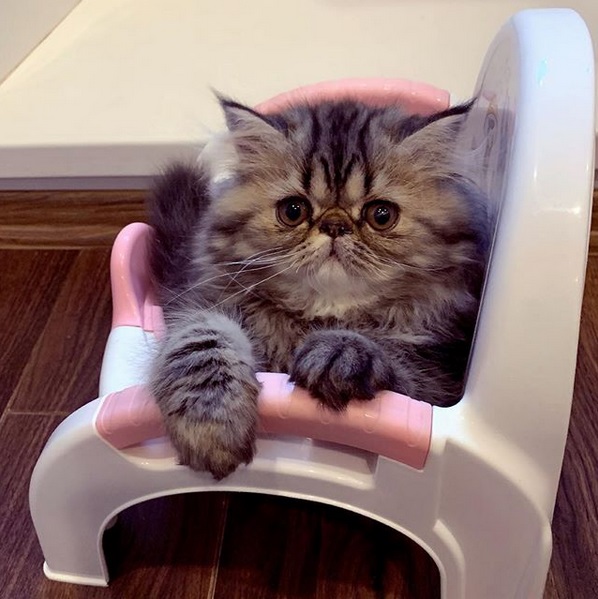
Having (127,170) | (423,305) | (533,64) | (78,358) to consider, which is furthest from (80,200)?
(533,64)

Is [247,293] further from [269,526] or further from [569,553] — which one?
[569,553]

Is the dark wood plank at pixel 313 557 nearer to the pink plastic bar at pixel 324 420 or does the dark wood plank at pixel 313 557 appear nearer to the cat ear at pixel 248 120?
the pink plastic bar at pixel 324 420

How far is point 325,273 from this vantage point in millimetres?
Answer: 806

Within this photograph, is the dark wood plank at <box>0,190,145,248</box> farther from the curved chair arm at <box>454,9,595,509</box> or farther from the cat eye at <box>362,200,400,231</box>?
the curved chair arm at <box>454,9,595,509</box>

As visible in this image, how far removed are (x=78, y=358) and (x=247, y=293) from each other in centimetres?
60

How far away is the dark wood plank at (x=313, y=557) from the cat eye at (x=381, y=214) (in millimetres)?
503

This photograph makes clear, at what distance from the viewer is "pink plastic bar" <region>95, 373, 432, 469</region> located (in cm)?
72

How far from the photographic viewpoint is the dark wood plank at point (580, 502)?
102 cm

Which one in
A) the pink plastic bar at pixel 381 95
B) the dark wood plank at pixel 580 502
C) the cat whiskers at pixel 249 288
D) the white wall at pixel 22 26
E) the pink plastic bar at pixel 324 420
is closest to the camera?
the pink plastic bar at pixel 324 420

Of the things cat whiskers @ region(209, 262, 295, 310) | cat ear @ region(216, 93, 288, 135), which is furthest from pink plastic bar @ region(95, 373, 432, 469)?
cat ear @ region(216, 93, 288, 135)

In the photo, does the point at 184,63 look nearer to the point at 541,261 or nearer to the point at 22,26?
the point at 22,26

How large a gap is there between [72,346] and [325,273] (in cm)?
76

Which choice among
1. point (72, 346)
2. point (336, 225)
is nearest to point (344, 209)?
point (336, 225)

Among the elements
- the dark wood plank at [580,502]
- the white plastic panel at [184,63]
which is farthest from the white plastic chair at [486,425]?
the white plastic panel at [184,63]
